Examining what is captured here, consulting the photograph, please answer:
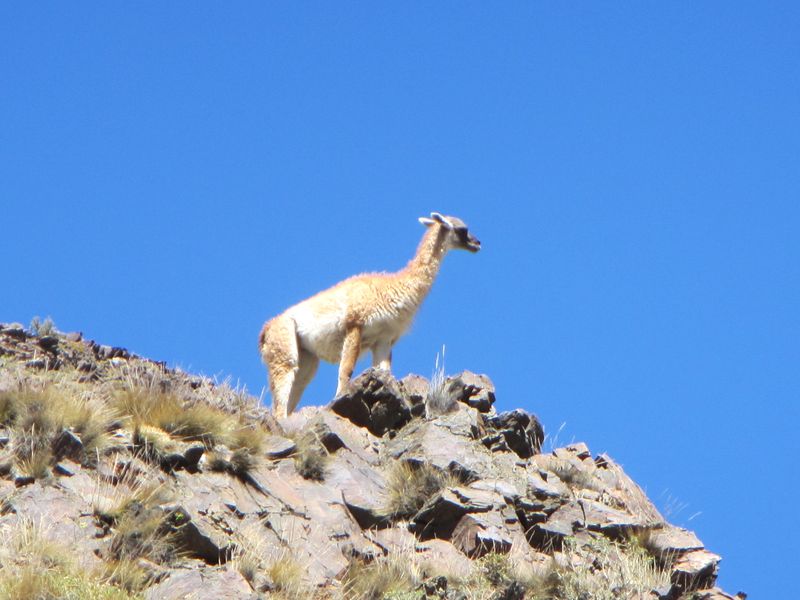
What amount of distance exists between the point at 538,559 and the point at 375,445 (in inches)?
95.1

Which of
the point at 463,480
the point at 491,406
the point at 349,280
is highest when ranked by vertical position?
the point at 349,280

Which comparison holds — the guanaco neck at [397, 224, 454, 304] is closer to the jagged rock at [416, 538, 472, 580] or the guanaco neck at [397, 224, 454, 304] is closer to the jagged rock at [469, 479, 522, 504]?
the jagged rock at [469, 479, 522, 504]

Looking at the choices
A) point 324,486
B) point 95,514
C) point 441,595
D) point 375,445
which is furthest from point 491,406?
point 95,514

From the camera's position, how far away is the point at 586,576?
1130 cm

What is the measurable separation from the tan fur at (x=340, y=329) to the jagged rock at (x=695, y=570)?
19.3ft

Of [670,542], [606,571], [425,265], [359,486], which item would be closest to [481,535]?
[606,571]

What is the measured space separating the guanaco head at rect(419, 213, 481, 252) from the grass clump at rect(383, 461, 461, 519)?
6848 mm

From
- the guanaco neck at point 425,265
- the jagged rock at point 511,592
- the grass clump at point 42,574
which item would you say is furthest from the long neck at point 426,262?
the grass clump at point 42,574

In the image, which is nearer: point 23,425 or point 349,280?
point 23,425

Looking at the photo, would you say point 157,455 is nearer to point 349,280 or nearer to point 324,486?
point 324,486

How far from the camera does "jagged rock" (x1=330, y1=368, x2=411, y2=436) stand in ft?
45.6

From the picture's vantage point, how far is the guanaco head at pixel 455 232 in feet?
62.3

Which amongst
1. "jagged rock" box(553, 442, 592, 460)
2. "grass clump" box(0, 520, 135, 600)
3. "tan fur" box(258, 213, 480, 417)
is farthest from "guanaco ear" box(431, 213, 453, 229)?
"grass clump" box(0, 520, 135, 600)

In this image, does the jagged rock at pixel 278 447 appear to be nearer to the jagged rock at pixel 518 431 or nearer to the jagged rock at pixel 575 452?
the jagged rock at pixel 518 431
